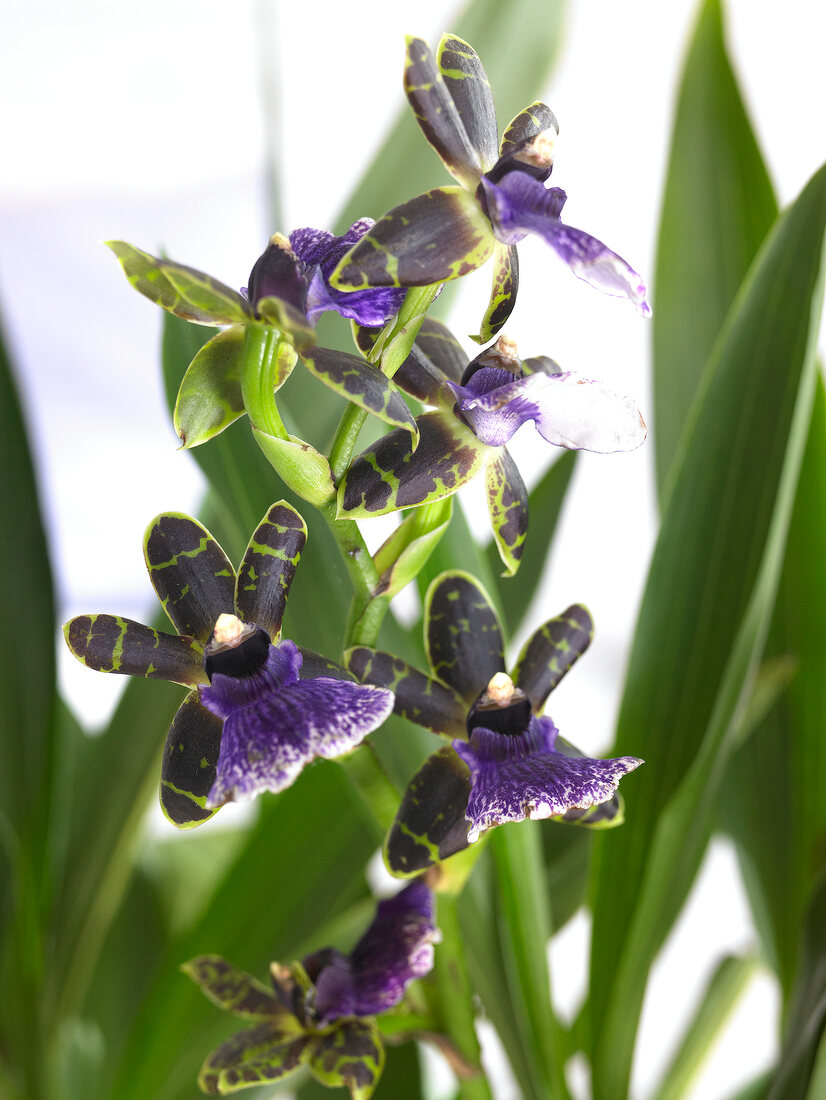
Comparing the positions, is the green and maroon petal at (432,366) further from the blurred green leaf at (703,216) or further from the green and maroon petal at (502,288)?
the blurred green leaf at (703,216)

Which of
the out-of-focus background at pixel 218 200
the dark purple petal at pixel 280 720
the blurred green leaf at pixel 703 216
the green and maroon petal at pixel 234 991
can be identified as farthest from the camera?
the out-of-focus background at pixel 218 200

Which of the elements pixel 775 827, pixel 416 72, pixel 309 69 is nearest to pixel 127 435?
pixel 309 69

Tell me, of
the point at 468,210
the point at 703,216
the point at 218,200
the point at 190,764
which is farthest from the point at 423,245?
the point at 218,200

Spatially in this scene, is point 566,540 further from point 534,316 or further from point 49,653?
point 49,653

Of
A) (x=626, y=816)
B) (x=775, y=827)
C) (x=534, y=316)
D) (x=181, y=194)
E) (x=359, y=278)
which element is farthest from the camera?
(x=181, y=194)

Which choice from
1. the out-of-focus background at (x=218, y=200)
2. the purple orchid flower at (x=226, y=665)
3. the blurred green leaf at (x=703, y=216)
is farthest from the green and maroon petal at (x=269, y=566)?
the out-of-focus background at (x=218, y=200)

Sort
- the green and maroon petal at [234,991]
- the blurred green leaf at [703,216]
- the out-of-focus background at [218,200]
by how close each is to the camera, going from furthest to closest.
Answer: the out-of-focus background at [218,200] → the blurred green leaf at [703,216] → the green and maroon petal at [234,991]
